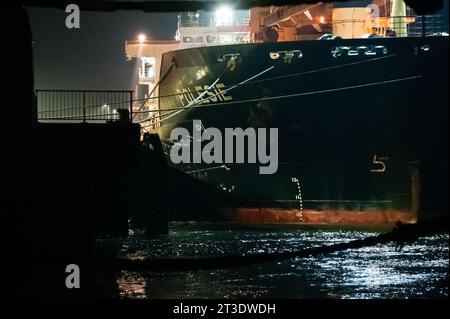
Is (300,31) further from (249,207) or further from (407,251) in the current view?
(407,251)

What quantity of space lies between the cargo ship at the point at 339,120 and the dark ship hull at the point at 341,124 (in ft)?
0.11

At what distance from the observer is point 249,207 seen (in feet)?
82.4

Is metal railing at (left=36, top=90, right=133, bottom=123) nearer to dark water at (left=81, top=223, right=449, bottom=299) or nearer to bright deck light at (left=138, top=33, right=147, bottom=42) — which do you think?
dark water at (left=81, top=223, right=449, bottom=299)

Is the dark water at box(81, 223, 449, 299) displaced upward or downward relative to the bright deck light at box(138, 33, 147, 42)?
downward

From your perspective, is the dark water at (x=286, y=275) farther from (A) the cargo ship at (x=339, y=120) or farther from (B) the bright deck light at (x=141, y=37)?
(B) the bright deck light at (x=141, y=37)

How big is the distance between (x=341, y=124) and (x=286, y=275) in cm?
1254

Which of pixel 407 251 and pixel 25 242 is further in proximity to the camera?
pixel 407 251

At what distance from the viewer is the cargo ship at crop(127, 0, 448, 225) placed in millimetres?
24406

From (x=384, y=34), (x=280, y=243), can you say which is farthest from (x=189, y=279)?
(x=384, y=34)

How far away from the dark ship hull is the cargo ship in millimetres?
32

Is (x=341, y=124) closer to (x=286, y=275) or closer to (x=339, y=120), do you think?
(x=339, y=120)

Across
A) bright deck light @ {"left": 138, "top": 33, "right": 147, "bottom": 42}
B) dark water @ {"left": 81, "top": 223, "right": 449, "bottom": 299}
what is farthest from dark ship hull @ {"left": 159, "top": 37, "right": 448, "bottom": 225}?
bright deck light @ {"left": 138, "top": 33, "right": 147, "bottom": 42}

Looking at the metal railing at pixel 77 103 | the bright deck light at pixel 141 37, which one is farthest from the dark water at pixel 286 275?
the bright deck light at pixel 141 37
